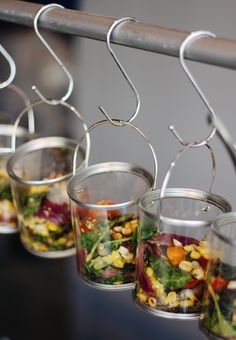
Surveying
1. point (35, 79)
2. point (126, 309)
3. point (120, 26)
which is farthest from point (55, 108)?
point (120, 26)

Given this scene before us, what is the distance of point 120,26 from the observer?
0.71 meters

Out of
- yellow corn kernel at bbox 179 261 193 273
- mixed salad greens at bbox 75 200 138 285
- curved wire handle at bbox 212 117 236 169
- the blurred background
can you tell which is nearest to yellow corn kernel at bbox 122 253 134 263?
mixed salad greens at bbox 75 200 138 285

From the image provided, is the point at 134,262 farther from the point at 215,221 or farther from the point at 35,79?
the point at 35,79

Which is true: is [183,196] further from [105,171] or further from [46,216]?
[46,216]

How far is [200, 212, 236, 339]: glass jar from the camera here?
657 mm

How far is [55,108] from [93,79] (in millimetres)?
193

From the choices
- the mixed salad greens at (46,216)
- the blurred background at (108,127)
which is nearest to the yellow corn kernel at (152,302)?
the mixed salad greens at (46,216)

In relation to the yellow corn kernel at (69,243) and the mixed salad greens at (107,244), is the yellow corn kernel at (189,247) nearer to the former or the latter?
the mixed salad greens at (107,244)

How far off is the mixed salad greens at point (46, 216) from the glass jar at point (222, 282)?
0.96ft

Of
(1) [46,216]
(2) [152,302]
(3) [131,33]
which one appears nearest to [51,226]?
(1) [46,216]

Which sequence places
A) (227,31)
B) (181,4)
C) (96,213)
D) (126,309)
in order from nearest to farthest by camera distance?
(96,213)
(126,309)
(227,31)
(181,4)

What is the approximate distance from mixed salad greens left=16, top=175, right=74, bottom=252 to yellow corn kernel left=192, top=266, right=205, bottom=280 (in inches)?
10.2

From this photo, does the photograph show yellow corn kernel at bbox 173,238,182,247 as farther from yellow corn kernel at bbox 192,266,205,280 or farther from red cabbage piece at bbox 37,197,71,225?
red cabbage piece at bbox 37,197,71,225

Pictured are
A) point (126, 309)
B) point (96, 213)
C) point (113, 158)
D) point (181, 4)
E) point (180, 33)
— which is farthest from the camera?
A: point (181, 4)
